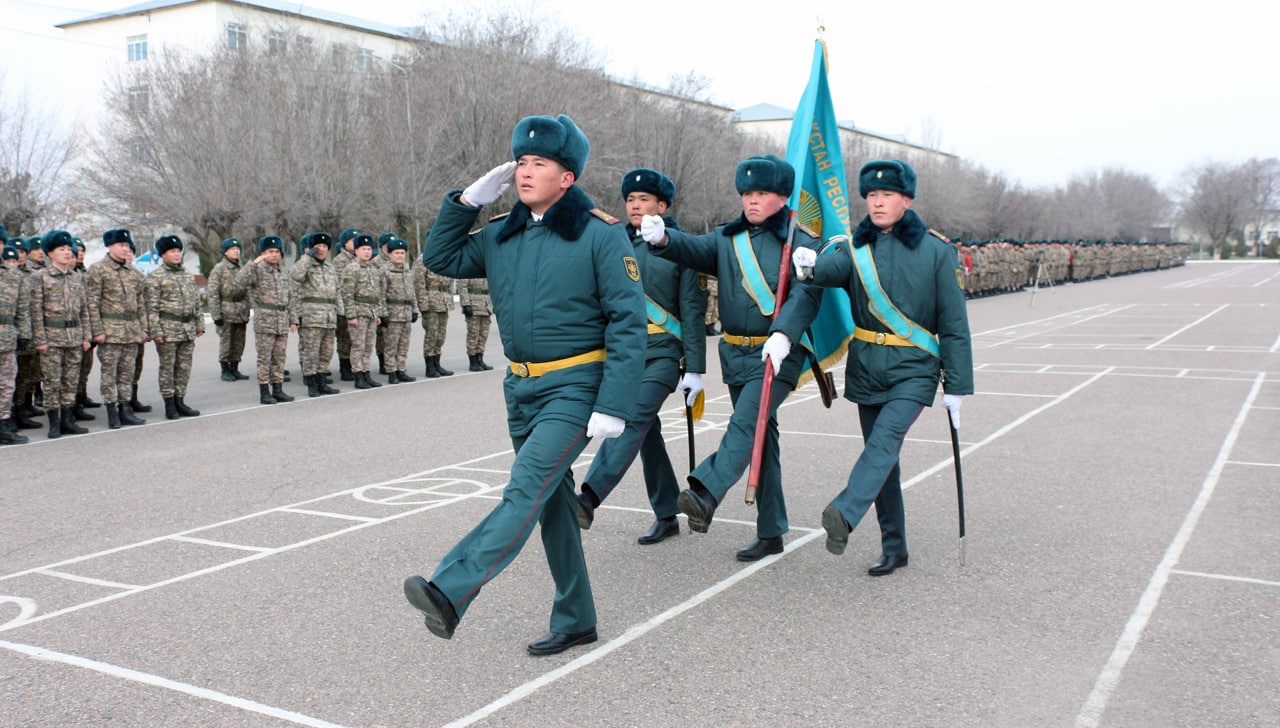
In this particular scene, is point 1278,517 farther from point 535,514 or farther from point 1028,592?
point 535,514

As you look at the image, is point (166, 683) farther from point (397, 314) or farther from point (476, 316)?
point (476, 316)

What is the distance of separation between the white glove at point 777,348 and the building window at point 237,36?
34.1m

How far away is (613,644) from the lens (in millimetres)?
4715

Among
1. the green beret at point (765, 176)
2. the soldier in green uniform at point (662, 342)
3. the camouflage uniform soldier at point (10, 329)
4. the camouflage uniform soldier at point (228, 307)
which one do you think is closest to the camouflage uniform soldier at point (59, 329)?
the camouflage uniform soldier at point (10, 329)

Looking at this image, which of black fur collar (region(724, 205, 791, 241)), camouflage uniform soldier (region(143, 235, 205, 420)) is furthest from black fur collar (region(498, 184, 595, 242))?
camouflage uniform soldier (region(143, 235, 205, 420))

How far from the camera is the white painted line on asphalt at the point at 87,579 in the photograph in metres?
5.65

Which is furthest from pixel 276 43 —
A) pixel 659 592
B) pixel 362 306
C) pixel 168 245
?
pixel 659 592

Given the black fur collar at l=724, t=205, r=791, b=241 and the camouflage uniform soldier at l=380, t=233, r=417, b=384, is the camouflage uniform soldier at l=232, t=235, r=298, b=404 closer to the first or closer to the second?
the camouflage uniform soldier at l=380, t=233, r=417, b=384

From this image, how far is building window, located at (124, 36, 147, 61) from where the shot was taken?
5669cm

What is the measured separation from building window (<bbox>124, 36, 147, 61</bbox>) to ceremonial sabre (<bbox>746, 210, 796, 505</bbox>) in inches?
2330

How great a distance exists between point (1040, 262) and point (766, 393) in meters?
40.4

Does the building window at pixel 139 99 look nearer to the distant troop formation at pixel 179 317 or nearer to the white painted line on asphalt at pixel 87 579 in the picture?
the distant troop formation at pixel 179 317

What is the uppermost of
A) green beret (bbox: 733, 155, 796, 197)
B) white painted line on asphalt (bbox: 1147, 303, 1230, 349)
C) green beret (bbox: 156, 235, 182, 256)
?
green beret (bbox: 156, 235, 182, 256)

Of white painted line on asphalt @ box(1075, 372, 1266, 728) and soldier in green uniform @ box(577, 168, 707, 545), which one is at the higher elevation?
soldier in green uniform @ box(577, 168, 707, 545)
